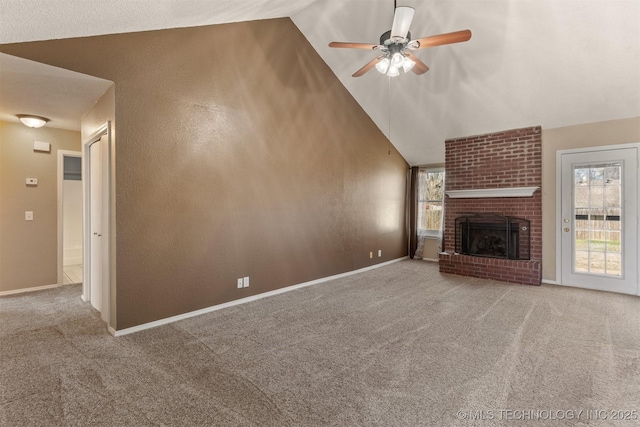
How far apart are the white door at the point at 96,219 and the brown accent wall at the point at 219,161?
2.16ft

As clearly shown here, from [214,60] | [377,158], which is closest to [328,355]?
[214,60]

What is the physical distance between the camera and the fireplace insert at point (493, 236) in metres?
5.19

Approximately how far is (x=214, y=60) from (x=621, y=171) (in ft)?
19.2

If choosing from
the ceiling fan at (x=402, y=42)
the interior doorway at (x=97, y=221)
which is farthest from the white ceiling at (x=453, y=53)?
the ceiling fan at (x=402, y=42)

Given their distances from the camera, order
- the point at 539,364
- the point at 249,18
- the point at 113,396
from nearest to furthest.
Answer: the point at 113,396, the point at 539,364, the point at 249,18

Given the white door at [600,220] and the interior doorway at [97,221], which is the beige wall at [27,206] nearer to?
the interior doorway at [97,221]

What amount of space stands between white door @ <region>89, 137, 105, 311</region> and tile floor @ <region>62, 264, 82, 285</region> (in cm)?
147

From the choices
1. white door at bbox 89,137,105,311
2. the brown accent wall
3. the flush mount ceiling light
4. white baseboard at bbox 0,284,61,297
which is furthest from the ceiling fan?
white baseboard at bbox 0,284,61,297

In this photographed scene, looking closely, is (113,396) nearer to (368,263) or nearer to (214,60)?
(214,60)

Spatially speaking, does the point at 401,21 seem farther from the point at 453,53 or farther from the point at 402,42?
the point at 453,53

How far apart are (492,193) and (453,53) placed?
2.54 metres

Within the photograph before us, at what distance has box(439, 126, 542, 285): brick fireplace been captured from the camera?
502 centimetres

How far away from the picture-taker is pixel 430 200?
7.12 metres

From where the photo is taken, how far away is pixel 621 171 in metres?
4.37
